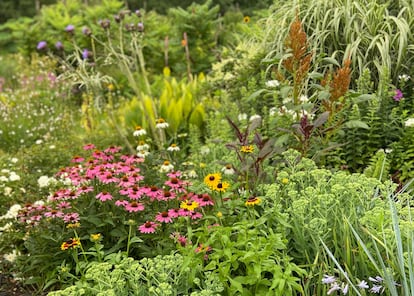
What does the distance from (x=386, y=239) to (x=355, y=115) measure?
1.61 metres

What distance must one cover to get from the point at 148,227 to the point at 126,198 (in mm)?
395

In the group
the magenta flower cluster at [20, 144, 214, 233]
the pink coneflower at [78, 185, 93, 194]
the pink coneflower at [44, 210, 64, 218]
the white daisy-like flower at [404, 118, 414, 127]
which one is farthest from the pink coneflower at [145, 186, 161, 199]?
the white daisy-like flower at [404, 118, 414, 127]

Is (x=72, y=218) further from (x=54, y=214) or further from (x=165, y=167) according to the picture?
(x=165, y=167)

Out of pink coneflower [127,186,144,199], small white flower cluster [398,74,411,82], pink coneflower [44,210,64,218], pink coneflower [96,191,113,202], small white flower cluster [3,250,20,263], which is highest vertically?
pink coneflower [127,186,144,199]

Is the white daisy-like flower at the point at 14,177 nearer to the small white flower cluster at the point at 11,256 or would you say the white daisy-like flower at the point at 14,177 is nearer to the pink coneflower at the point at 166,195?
the small white flower cluster at the point at 11,256

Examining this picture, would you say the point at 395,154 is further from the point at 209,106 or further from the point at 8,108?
the point at 8,108

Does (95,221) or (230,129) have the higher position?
(95,221)

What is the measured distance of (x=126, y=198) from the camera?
114 inches

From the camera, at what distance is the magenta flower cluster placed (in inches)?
103

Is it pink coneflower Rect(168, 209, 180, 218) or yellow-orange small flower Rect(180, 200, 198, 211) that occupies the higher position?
yellow-orange small flower Rect(180, 200, 198, 211)

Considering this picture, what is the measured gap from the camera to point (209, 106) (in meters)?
5.02

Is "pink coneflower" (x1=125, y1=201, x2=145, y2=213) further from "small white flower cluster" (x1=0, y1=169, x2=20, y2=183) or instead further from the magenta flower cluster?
"small white flower cluster" (x1=0, y1=169, x2=20, y2=183)

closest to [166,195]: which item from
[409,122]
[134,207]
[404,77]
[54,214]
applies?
[134,207]

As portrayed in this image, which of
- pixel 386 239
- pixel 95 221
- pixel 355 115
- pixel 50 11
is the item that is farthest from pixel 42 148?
pixel 50 11
